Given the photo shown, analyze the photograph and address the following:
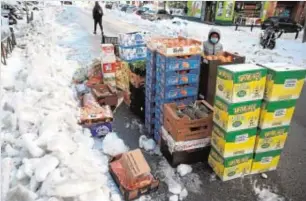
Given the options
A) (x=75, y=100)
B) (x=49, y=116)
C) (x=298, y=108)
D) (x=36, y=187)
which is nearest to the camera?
(x=36, y=187)

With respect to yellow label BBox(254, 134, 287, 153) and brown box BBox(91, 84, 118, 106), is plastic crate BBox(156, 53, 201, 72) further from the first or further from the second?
brown box BBox(91, 84, 118, 106)

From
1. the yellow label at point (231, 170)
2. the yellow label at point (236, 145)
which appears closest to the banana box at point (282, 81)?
the yellow label at point (236, 145)

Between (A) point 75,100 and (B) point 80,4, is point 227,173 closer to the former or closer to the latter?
(A) point 75,100

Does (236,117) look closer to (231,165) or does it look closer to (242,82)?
(242,82)

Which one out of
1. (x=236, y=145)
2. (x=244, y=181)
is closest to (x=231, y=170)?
(x=244, y=181)

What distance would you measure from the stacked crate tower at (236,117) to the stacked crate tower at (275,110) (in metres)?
0.08

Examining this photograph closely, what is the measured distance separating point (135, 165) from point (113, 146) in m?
0.90

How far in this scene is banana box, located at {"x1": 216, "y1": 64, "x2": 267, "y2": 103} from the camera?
303 centimetres

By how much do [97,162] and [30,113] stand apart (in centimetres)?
150

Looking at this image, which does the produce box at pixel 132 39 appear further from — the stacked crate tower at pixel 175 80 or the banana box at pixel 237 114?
the banana box at pixel 237 114

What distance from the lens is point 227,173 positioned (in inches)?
140

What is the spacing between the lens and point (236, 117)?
3.24 meters

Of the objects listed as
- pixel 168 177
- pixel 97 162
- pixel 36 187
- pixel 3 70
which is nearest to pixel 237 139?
pixel 168 177

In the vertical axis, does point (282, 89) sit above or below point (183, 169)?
above
